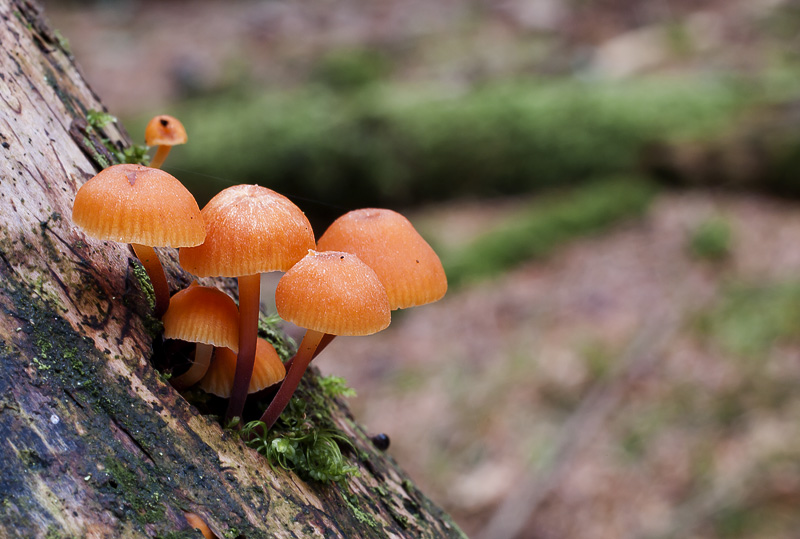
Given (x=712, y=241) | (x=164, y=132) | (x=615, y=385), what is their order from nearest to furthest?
1. (x=164, y=132)
2. (x=615, y=385)
3. (x=712, y=241)

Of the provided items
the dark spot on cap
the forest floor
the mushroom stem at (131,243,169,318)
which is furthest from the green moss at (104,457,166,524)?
the forest floor

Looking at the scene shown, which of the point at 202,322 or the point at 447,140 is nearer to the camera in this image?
the point at 202,322

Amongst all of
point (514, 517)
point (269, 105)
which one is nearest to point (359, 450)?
point (514, 517)

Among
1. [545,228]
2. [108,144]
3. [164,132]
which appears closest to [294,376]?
[164,132]

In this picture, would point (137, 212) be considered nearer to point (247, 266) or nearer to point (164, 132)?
point (247, 266)

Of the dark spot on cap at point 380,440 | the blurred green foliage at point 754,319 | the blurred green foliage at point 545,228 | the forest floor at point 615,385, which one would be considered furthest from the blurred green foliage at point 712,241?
the dark spot on cap at point 380,440

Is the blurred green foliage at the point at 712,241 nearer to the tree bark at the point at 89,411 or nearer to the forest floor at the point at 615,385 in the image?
the forest floor at the point at 615,385

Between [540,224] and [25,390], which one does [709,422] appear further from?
[25,390]
